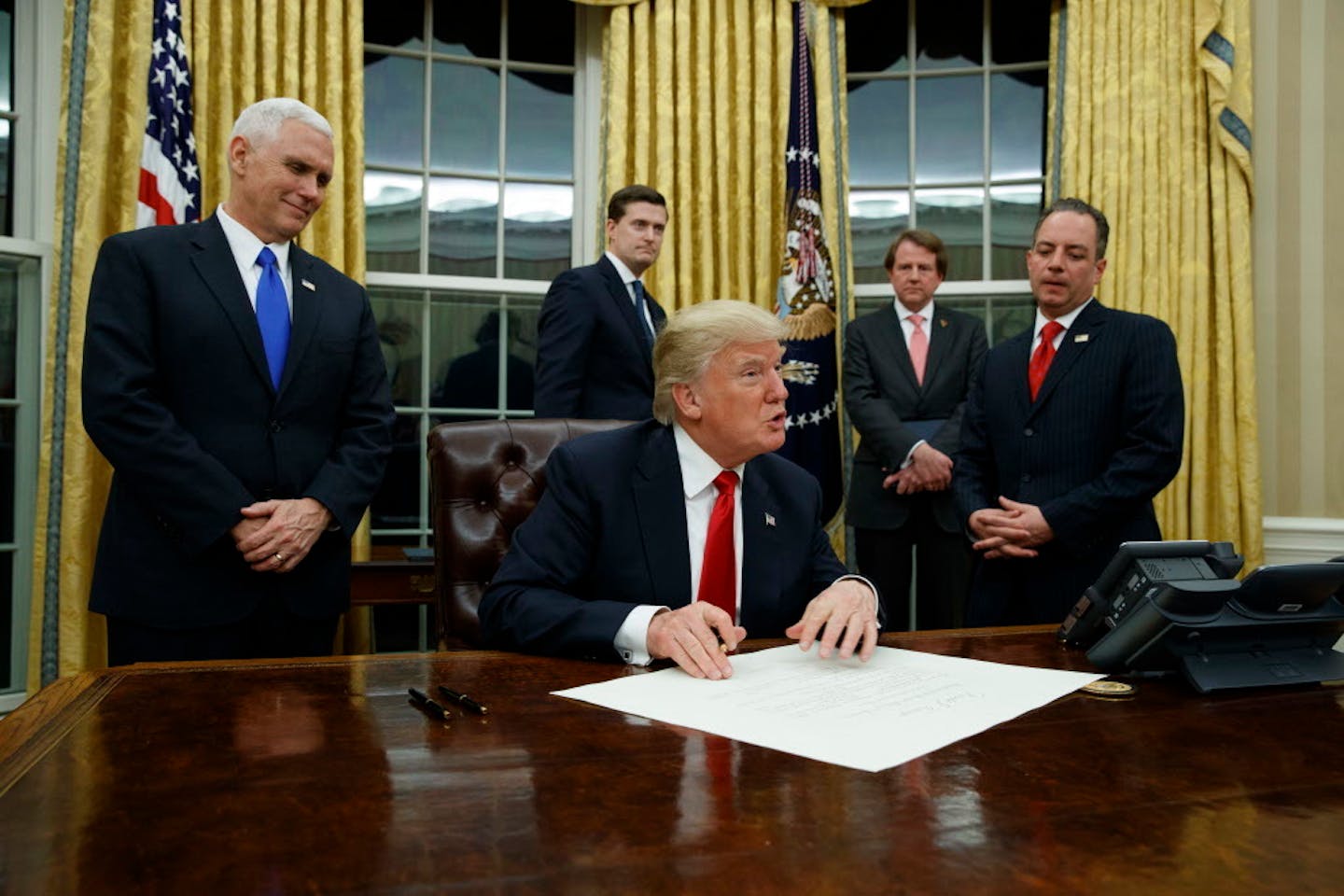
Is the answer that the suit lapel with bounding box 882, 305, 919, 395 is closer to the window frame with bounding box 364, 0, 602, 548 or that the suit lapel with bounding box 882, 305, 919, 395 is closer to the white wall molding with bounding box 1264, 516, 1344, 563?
the window frame with bounding box 364, 0, 602, 548

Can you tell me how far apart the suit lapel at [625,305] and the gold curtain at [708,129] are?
0.89 m

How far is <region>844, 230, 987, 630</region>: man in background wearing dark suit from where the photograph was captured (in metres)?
3.60

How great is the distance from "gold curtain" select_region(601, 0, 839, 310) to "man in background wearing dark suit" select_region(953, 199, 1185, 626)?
1.72 m

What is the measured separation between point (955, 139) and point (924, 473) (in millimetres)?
1945

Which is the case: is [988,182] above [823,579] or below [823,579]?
above

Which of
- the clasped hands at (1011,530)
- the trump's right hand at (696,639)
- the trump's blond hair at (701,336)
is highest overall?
the trump's blond hair at (701,336)

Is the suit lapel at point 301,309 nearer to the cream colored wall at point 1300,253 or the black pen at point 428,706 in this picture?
the black pen at point 428,706

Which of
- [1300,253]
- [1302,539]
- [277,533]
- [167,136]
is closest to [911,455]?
[1302,539]

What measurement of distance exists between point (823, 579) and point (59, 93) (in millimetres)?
3126

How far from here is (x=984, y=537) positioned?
2568mm

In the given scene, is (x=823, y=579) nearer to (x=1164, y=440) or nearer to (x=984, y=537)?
(x=984, y=537)

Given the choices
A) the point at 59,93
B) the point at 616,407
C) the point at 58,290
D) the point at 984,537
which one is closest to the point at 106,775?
the point at 984,537

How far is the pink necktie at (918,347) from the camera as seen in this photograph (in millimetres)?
3797

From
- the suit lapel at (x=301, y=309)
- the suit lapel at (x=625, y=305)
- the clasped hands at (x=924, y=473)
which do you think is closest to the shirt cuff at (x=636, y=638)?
the suit lapel at (x=301, y=309)
